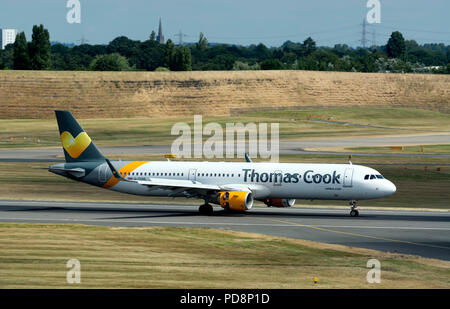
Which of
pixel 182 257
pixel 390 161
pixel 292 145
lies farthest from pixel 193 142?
pixel 182 257

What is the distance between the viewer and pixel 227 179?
57.0 m

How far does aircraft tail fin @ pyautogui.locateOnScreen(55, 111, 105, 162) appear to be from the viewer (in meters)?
59.9

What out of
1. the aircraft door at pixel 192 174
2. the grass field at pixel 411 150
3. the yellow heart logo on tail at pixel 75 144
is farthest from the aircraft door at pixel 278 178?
the grass field at pixel 411 150

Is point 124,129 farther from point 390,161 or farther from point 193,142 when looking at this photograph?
point 390,161

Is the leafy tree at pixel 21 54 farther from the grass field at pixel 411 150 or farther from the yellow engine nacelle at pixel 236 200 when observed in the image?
the yellow engine nacelle at pixel 236 200

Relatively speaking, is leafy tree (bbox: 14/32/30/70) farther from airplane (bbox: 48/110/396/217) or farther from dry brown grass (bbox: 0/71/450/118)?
airplane (bbox: 48/110/396/217)

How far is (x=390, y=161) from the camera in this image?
94.2 meters

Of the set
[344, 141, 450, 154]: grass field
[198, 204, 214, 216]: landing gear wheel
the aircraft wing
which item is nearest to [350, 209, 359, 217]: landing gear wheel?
the aircraft wing

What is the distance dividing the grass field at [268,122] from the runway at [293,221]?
63442 mm

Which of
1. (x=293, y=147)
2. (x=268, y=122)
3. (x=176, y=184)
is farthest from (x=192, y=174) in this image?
(x=268, y=122)

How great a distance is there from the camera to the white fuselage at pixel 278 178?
54.1 meters

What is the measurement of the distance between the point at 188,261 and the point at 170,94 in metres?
146

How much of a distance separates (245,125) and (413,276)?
121 m

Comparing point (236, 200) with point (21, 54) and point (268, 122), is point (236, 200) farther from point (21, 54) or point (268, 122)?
point (21, 54)
